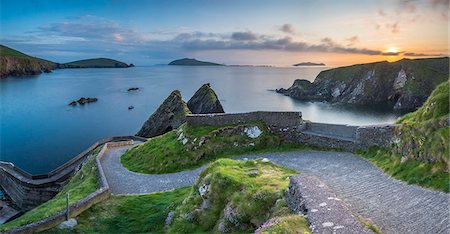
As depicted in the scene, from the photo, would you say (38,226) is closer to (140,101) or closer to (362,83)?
(140,101)

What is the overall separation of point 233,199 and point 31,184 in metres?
34.1

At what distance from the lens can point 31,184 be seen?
141 ft

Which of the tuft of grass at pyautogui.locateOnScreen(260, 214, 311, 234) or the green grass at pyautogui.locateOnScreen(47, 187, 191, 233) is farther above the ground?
the tuft of grass at pyautogui.locateOnScreen(260, 214, 311, 234)

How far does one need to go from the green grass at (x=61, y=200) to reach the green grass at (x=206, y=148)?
4.12 metres

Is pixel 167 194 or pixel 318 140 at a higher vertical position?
pixel 318 140

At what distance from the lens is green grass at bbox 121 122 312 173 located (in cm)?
3212

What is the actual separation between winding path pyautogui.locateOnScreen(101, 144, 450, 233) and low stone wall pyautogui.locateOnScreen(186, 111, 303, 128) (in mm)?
3444

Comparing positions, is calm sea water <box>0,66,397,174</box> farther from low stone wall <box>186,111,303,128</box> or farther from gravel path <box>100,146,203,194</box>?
low stone wall <box>186,111,303,128</box>

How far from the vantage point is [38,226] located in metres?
20.1

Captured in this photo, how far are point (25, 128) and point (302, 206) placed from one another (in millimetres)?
86942

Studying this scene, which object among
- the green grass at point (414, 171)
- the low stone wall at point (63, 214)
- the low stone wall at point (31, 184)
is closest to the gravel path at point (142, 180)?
the low stone wall at point (63, 214)

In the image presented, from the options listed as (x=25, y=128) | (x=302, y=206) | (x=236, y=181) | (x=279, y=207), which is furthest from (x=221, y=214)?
(x=25, y=128)

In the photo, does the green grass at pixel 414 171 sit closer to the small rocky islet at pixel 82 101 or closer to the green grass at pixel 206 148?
the green grass at pixel 206 148

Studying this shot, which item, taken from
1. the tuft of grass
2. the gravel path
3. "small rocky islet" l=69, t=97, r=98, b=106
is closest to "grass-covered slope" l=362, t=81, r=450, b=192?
the tuft of grass
